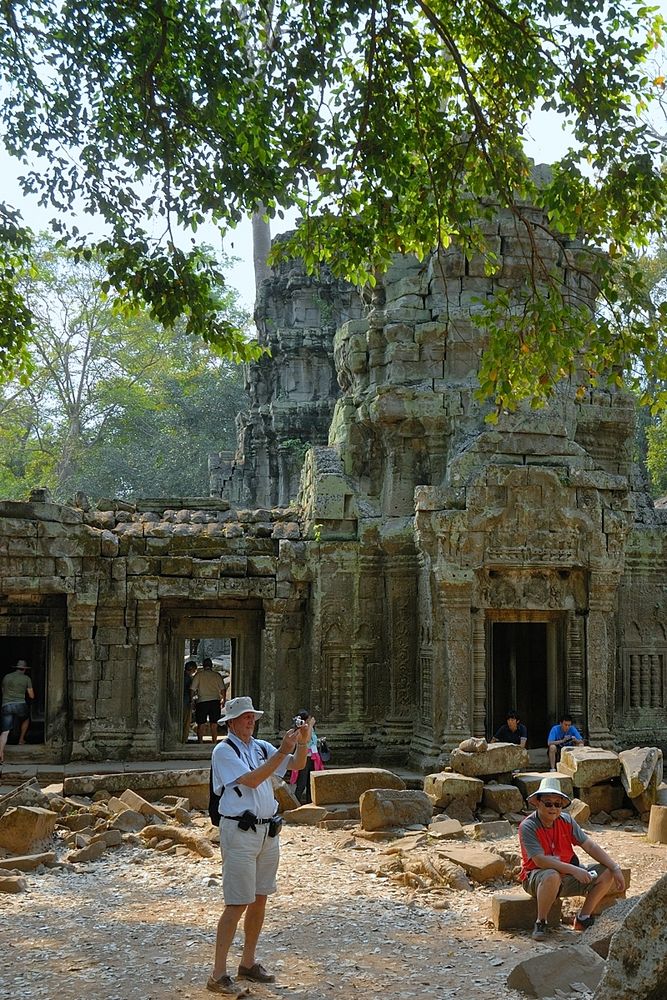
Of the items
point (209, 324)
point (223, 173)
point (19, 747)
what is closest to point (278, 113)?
point (223, 173)

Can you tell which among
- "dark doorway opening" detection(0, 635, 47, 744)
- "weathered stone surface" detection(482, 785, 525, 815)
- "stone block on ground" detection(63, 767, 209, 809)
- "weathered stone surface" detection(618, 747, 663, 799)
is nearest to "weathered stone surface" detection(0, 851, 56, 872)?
"stone block on ground" detection(63, 767, 209, 809)

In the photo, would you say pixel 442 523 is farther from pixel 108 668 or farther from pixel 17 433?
pixel 17 433

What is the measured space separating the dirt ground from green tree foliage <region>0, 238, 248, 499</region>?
1687cm

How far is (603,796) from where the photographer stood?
Answer: 32.0 feet

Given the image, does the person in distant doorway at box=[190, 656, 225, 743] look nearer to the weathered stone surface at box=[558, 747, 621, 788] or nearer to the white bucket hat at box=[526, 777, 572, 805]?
the weathered stone surface at box=[558, 747, 621, 788]

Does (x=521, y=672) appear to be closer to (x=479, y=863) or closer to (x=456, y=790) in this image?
(x=456, y=790)

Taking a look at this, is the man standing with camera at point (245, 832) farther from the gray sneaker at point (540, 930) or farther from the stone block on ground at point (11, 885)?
the stone block on ground at point (11, 885)

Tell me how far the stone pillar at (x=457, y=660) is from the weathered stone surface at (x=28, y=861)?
4.90m

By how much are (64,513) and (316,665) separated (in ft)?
11.8

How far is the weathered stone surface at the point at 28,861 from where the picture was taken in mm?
7574

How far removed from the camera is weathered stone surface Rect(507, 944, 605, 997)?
4.63 m

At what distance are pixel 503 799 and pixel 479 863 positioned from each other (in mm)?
2428

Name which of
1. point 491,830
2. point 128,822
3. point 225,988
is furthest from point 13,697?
point 225,988

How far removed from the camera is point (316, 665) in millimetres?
12141
